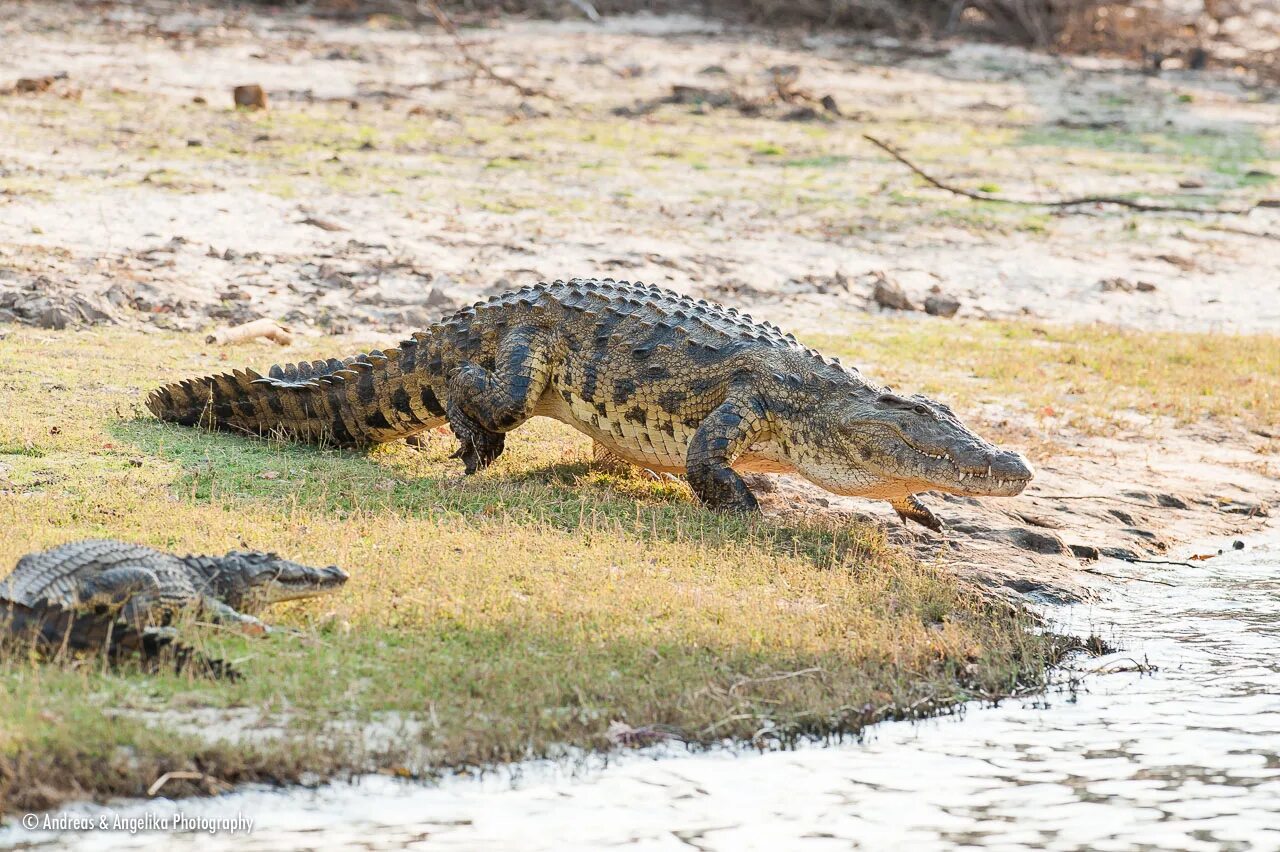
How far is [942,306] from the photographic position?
41.0 feet

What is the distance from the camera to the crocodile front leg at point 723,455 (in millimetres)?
7238

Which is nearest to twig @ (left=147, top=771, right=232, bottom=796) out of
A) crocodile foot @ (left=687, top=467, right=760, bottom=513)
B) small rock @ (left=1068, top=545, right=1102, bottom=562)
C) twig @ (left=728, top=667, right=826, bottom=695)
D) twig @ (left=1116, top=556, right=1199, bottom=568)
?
twig @ (left=728, top=667, right=826, bottom=695)

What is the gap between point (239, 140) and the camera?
14.3 metres

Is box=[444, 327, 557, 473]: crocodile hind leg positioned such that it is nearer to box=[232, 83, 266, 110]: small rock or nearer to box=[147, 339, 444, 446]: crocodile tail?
box=[147, 339, 444, 446]: crocodile tail

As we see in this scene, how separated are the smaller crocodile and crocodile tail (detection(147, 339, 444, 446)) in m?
2.69

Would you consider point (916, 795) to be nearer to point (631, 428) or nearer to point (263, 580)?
point (263, 580)

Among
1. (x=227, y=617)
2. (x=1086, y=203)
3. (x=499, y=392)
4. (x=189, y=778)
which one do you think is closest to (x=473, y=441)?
(x=499, y=392)

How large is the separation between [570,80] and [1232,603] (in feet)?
41.8

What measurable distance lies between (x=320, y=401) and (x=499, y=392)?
40.8 inches

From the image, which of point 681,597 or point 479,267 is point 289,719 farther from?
point 479,267

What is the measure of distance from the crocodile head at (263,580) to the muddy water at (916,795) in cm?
99

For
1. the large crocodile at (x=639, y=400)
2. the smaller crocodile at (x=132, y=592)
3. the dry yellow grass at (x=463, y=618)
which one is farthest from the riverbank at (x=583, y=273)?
the large crocodile at (x=639, y=400)

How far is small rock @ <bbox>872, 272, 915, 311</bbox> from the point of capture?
40.9ft

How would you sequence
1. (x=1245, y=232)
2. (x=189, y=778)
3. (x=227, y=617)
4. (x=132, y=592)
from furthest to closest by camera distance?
(x=1245, y=232)
(x=227, y=617)
(x=132, y=592)
(x=189, y=778)
